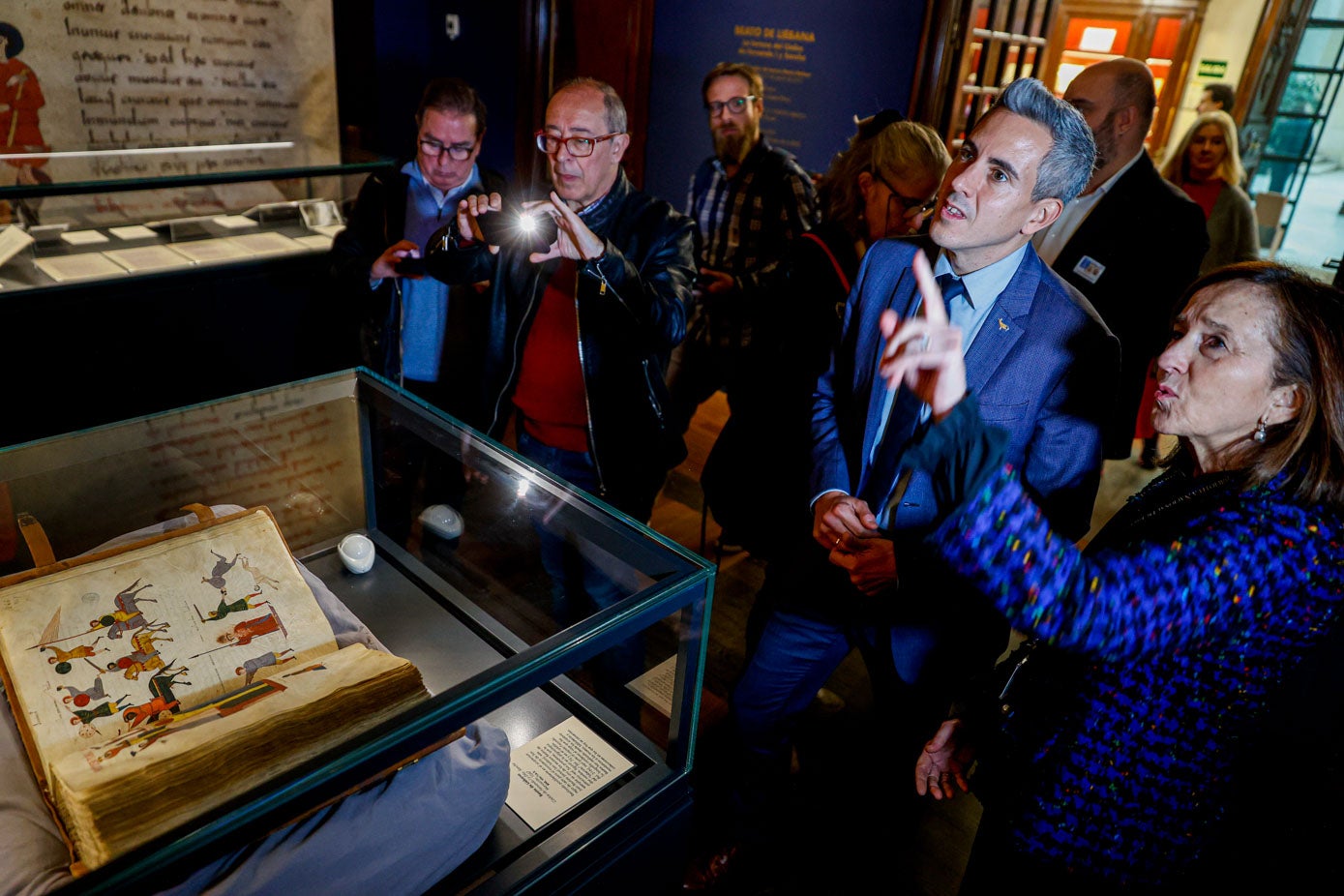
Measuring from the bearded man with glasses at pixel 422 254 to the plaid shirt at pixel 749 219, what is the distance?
1029mm

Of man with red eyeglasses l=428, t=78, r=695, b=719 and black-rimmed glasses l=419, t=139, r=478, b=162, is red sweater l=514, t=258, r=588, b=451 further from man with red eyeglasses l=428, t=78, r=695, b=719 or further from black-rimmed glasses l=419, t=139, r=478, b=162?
black-rimmed glasses l=419, t=139, r=478, b=162

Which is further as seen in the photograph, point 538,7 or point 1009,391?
point 538,7

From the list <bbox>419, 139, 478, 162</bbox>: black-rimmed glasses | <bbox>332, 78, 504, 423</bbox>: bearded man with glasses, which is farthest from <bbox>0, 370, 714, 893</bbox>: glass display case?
<bbox>419, 139, 478, 162</bbox>: black-rimmed glasses

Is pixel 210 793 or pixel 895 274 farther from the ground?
pixel 895 274

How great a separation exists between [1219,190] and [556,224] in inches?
156

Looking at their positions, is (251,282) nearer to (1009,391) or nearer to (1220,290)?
(1009,391)

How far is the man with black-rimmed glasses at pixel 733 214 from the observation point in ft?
11.0

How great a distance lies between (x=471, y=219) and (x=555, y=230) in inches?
8.8

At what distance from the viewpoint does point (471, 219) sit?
1.99m

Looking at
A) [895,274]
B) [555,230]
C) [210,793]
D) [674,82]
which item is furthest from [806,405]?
[674,82]

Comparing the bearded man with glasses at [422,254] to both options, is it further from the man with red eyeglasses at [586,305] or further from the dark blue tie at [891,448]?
the dark blue tie at [891,448]

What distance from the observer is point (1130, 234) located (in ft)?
8.87

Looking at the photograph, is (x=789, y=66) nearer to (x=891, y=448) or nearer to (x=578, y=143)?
(x=578, y=143)

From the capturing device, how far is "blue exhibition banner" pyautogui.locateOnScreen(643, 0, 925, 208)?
15.1ft
